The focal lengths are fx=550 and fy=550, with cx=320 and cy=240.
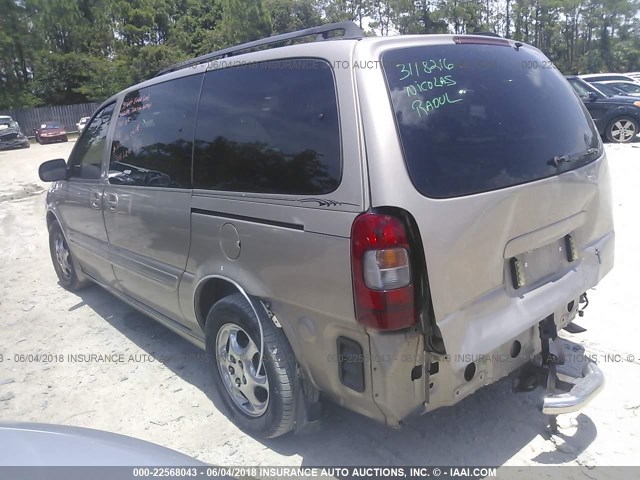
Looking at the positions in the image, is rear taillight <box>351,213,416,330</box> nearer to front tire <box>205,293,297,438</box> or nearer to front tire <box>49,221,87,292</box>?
front tire <box>205,293,297,438</box>

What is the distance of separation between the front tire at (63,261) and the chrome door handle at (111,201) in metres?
1.49

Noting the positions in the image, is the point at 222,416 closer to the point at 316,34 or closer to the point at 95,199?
the point at 95,199

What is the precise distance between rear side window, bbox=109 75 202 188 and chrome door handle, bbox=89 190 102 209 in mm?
240

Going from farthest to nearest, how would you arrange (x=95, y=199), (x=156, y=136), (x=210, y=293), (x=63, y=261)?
(x=63, y=261) < (x=95, y=199) < (x=156, y=136) < (x=210, y=293)

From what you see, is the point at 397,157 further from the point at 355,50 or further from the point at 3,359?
the point at 3,359

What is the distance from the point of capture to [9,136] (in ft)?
89.7

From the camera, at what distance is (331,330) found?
2443mm

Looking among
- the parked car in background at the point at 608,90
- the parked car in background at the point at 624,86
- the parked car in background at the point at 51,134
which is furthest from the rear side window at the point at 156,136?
the parked car in background at the point at 51,134

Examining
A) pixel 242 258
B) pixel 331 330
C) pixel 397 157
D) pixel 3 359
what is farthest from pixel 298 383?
pixel 3 359

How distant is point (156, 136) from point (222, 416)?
187 cm

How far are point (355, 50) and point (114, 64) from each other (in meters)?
44.5

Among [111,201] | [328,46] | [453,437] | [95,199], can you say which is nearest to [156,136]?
[111,201]

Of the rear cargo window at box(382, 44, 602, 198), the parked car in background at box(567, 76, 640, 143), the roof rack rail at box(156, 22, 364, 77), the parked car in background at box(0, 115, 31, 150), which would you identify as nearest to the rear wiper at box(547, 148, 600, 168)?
the rear cargo window at box(382, 44, 602, 198)

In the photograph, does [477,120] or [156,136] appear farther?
[156,136]
